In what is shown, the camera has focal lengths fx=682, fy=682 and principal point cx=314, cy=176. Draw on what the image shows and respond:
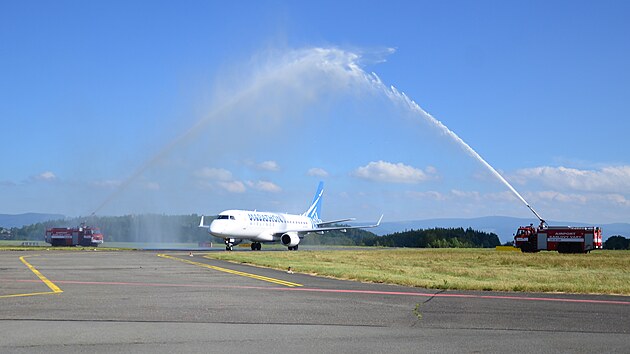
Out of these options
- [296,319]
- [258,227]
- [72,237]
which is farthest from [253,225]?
[296,319]

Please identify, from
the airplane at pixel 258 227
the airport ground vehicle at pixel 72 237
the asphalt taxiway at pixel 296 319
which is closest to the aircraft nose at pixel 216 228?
the airplane at pixel 258 227

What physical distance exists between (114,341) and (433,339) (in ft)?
16.7

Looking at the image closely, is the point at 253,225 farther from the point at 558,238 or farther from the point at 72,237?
the point at 72,237

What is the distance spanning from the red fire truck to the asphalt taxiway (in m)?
41.4

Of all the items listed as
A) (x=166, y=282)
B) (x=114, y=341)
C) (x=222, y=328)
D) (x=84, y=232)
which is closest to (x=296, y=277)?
(x=166, y=282)

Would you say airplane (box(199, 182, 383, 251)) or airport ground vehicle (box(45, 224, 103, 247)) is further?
airport ground vehicle (box(45, 224, 103, 247))

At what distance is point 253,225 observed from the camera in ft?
225

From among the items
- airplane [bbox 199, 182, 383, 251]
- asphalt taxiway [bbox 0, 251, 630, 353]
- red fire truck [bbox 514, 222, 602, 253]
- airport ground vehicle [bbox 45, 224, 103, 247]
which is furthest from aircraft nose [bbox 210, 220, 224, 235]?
asphalt taxiway [bbox 0, 251, 630, 353]

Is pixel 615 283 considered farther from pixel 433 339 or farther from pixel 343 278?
pixel 433 339

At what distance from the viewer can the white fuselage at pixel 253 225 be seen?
64812 mm

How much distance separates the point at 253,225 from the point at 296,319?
55485mm

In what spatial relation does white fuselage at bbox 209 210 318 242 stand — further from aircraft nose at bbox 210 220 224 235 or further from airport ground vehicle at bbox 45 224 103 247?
airport ground vehicle at bbox 45 224 103 247

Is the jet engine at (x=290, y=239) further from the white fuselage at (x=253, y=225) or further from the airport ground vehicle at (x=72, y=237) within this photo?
the airport ground vehicle at (x=72, y=237)

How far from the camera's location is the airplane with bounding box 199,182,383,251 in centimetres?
6506
